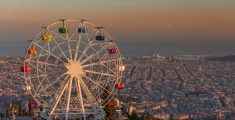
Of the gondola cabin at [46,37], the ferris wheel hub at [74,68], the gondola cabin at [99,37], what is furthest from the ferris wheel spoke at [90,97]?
the gondola cabin at [46,37]

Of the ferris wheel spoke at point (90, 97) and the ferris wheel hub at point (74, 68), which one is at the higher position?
the ferris wheel hub at point (74, 68)

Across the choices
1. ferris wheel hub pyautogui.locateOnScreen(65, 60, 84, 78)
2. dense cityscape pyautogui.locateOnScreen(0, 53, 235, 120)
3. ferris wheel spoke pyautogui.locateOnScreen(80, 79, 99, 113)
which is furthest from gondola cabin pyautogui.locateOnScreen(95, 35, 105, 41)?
dense cityscape pyautogui.locateOnScreen(0, 53, 235, 120)

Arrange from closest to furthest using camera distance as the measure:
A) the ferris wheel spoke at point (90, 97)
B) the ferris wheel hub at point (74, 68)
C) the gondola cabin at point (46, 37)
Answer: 1. the ferris wheel hub at point (74, 68)
2. the ferris wheel spoke at point (90, 97)
3. the gondola cabin at point (46, 37)

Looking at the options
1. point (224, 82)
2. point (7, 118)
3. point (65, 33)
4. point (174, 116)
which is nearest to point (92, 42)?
point (65, 33)

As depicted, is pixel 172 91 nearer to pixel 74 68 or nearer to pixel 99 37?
pixel 99 37

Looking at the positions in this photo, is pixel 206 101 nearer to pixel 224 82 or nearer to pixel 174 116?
pixel 174 116

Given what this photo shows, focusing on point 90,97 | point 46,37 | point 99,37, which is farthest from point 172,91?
point 46,37

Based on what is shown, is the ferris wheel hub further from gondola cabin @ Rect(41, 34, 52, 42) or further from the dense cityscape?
the dense cityscape

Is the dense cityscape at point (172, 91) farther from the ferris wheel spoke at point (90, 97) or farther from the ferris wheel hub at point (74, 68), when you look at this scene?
the ferris wheel hub at point (74, 68)
